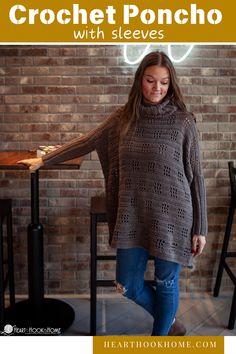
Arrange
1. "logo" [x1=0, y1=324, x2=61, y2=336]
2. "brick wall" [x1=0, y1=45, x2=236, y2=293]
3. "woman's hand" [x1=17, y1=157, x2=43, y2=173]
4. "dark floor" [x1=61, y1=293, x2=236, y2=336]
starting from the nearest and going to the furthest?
1. "woman's hand" [x1=17, y1=157, x2=43, y2=173]
2. "logo" [x1=0, y1=324, x2=61, y2=336]
3. "dark floor" [x1=61, y1=293, x2=236, y2=336]
4. "brick wall" [x1=0, y1=45, x2=236, y2=293]

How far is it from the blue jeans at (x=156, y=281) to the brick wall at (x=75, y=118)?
0.73 meters

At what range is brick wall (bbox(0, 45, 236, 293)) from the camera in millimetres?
2461

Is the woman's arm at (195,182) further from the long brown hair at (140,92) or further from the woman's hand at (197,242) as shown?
the long brown hair at (140,92)

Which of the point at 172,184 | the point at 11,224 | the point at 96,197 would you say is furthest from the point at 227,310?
the point at 11,224

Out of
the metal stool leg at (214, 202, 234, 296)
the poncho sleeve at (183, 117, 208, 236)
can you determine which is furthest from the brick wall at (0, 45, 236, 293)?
the poncho sleeve at (183, 117, 208, 236)

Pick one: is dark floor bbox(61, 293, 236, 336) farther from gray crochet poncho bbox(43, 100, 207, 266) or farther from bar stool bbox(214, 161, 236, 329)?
gray crochet poncho bbox(43, 100, 207, 266)

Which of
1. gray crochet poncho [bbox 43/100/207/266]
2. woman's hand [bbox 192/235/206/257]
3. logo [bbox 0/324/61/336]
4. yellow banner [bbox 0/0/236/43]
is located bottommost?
logo [bbox 0/324/61/336]

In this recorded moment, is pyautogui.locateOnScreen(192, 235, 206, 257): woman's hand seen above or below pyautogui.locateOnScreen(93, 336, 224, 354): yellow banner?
above

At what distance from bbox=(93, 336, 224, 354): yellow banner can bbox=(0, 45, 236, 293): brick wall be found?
77cm

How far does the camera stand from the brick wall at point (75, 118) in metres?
2.46

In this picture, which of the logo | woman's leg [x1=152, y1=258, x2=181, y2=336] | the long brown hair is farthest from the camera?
the logo

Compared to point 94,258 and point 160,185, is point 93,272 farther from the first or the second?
point 160,185

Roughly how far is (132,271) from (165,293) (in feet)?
0.54

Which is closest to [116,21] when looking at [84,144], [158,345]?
[84,144]
